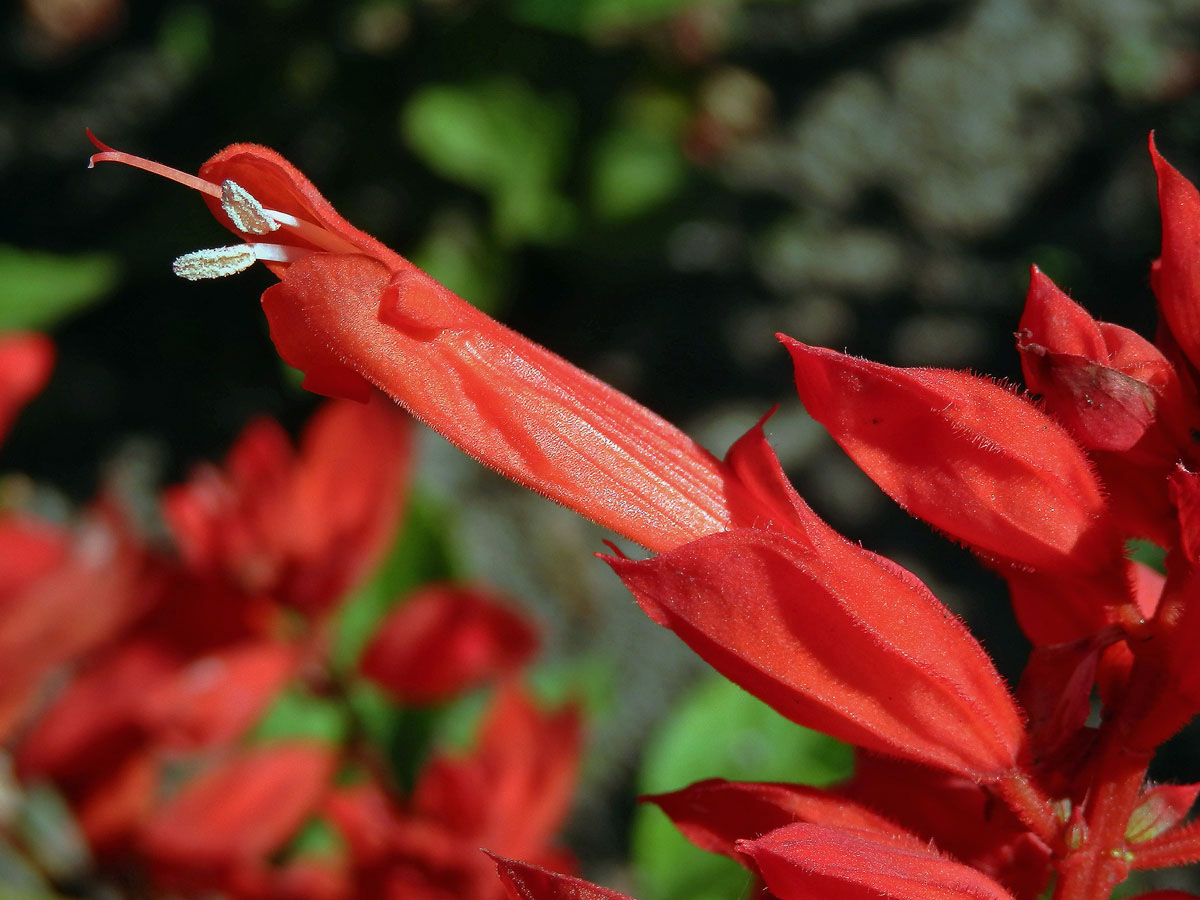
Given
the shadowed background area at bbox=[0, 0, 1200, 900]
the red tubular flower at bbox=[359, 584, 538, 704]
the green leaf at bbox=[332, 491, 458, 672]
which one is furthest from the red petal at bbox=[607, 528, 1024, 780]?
the shadowed background area at bbox=[0, 0, 1200, 900]

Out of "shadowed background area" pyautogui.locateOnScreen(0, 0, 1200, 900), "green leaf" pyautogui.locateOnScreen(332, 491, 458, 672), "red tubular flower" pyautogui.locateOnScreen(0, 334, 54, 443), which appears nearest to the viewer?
"red tubular flower" pyautogui.locateOnScreen(0, 334, 54, 443)

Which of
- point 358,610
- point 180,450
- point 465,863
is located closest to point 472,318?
point 465,863

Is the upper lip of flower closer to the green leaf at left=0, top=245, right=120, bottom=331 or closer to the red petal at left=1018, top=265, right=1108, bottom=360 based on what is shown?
the red petal at left=1018, top=265, right=1108, bottom=360

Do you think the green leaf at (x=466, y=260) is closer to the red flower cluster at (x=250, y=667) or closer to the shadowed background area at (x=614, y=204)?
the shadowed background area at (x=614, y=204)

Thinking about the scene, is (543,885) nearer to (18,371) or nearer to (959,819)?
(959,819)

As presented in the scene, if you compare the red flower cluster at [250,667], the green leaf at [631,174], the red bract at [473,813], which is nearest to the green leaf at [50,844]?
the red flower cluster at [250,667]

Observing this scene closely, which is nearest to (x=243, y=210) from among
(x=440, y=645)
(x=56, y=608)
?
(x=56, y=608)
